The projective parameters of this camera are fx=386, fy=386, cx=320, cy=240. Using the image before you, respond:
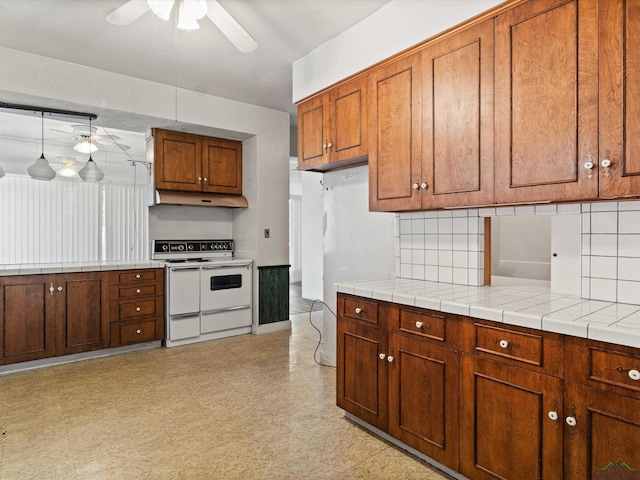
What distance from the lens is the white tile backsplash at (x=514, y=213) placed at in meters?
1.77

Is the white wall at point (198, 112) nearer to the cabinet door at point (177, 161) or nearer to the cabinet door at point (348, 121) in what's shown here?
the cabinet door at point (177, 161)

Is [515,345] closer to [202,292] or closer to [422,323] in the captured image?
[422,323]

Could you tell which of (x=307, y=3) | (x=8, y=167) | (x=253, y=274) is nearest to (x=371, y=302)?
(x=307, y=3)

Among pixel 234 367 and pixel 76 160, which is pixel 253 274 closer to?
pixel 234 367

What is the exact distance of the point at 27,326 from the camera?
3.46 m

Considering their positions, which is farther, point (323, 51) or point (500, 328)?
point (323, 51)

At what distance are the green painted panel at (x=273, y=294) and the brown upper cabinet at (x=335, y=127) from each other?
1.95 meters

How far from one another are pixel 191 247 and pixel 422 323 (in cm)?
373

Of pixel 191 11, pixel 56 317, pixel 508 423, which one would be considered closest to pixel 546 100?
pixel 508 423

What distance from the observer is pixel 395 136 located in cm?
247

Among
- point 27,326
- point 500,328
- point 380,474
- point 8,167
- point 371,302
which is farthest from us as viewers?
point 8,167

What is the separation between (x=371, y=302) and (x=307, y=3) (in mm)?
1999

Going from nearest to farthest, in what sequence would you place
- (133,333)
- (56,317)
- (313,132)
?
1. (313,132)
2. (56,317)
3. (133,333)

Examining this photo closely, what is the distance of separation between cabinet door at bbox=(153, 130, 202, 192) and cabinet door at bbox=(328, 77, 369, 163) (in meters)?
2.21
